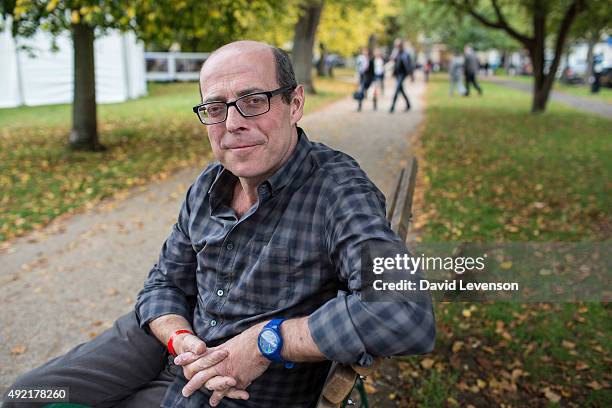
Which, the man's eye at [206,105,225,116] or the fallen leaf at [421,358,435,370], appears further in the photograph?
the fallen leaf at [421,358,435,370]

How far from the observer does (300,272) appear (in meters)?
1.92

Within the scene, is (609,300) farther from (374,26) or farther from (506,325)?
(374,26)

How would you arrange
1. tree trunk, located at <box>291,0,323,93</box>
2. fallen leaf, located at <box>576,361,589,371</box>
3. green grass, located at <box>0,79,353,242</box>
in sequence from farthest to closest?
1. tree trunk, located at <box>291,0,323,93</box>
2. green grass, located at <box>0,79,353,242</box>
3. fallen leaf, located at <box>576,361,589,371</box>

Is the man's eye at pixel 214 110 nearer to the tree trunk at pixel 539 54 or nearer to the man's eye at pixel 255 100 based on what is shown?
the man's eye at pixel 255 100

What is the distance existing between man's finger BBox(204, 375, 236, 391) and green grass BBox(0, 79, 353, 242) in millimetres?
5365

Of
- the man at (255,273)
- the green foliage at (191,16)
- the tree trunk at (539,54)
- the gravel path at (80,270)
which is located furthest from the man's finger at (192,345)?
the tree trunk at (539,54)

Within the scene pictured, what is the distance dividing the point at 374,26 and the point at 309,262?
32953 millimetres

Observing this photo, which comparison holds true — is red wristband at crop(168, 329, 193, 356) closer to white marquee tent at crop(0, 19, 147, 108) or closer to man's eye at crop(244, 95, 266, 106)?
man's eye at crop(244, 95, 266, 106)

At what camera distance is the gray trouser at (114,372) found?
2.05 m

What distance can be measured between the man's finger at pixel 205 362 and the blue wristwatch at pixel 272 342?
0.47 ft

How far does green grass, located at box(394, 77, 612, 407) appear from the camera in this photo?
3447 millimetres

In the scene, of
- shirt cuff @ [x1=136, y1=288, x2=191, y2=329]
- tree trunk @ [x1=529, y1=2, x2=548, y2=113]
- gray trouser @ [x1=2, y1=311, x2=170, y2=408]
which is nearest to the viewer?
gray trouser @ [x1=2, y1=311, x2=170, y2=408]

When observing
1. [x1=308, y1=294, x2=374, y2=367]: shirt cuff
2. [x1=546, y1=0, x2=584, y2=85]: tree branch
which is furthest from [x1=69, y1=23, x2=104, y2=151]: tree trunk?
[x1=546, y1=0, x2=584, y2=85]: tree branch

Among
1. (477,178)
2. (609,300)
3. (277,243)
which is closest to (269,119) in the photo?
(277,243)
